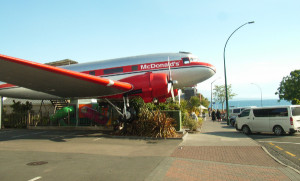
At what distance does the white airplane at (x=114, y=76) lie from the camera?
10.2m

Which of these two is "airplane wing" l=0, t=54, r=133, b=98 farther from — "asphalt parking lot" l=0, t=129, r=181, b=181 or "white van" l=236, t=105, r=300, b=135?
"white van" l=236, t=105, r=300, b=135

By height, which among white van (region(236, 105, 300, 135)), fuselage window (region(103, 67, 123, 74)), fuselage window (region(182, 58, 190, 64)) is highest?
fuselage window (region(182, 58, 190, 64))

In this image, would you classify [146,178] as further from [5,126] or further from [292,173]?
[5,126]

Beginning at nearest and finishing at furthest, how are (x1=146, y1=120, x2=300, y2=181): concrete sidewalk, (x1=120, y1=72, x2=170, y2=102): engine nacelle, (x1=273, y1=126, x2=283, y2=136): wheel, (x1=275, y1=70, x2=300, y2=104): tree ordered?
(x1=146, y1=120, x2=300, y2=181): concrete sidewalk, (x1=120, y1=72, x2=170, y2=102): engine nacelle, (x1=273, y1=126, x2=283, y2=136): wheel, (x1=275, y1=70, x2=300, y2=104): tree

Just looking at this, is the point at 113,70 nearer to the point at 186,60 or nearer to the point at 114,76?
the point at 114,76

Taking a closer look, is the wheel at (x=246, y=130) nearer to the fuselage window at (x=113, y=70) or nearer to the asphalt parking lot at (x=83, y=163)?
the asphalt parking lot at (x=83, y=163)

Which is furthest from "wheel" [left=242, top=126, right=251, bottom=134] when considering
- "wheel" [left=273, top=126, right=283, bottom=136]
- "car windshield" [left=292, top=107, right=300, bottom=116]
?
"car windshield" [left=292, top=107, right=300, bottom=116]

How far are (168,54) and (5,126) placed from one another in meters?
18.3

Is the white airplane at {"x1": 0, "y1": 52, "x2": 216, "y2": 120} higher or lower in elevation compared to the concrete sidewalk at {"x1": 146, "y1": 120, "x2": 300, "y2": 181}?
higher

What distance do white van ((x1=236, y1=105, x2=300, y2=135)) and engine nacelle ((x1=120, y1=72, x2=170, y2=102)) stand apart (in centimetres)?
668

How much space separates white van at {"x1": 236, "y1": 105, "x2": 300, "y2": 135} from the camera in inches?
518

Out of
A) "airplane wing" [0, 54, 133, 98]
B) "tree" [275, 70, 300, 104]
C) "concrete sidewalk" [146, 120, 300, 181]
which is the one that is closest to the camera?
"concrete sidewalk" [146, 120, 300, 181]

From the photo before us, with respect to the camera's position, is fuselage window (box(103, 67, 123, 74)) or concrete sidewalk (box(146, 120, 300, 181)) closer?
concrete sidewalk (box(146, 120, 300, 181))

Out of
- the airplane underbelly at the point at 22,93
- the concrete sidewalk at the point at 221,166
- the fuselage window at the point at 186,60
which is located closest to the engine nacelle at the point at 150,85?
the fuselage window at the point at 186,60
